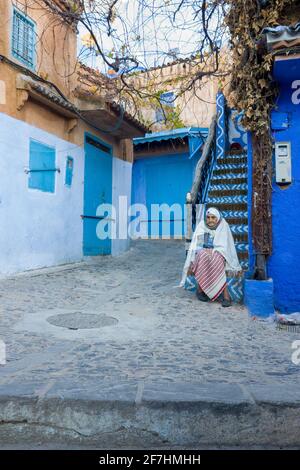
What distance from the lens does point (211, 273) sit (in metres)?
5.27

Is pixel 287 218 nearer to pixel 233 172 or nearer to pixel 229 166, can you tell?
pixel 233 172

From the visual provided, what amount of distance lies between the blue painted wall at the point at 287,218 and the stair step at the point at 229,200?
1.66 meters

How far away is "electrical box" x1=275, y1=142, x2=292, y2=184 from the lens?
16.1ft

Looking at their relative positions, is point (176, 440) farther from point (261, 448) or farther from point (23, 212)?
point (23, 212)

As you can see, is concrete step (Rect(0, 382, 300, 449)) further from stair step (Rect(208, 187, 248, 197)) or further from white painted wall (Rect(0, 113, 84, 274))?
stair step (Rect(208, 187, 248, 197))

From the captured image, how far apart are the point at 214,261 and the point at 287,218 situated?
44.7 inches

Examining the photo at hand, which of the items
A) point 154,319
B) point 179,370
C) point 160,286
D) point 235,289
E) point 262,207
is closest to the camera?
point 179,370

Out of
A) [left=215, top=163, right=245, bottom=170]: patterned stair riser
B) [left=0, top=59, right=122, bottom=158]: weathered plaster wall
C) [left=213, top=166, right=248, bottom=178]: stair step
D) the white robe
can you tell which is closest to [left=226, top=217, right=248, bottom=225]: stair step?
the white robe

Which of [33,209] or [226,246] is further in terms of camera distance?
[33,209]

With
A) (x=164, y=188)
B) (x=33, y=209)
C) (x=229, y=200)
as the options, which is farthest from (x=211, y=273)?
(x=164, y=188)

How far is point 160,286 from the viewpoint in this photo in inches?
255

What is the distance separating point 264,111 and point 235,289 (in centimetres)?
245

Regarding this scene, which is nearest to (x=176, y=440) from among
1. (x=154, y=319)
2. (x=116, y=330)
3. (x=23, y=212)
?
(x=116, y=330)
